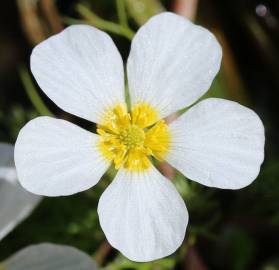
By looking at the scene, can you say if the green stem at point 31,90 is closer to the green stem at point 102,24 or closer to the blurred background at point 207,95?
the blurred background at point 207,95

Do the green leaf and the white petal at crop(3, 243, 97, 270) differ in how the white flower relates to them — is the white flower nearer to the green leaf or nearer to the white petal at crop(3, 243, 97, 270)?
the white petal at crop(3, 243, 97, 270)

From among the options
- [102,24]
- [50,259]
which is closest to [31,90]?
[102,24]

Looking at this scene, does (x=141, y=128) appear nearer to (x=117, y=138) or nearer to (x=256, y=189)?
(x=117, y=138)

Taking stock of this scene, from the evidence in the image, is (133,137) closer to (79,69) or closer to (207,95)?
(79,69)

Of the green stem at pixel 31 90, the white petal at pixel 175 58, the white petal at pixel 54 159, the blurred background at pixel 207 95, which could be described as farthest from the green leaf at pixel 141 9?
the white petal at pixel 54 159

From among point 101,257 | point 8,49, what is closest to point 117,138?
point 101,257

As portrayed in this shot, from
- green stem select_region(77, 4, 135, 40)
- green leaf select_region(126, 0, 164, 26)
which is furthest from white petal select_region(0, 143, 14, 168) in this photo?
green leaf select_region(126, 0, 164, 26)
